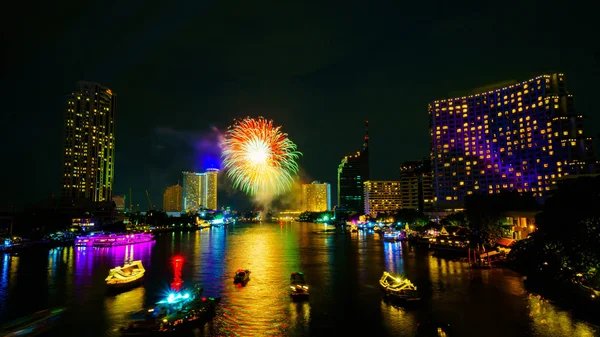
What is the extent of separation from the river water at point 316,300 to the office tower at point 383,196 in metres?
131

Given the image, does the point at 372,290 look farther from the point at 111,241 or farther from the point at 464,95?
the point at 464,95

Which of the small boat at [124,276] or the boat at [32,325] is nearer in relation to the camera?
the boat at [32,325]

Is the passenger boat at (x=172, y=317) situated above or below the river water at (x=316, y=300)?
above

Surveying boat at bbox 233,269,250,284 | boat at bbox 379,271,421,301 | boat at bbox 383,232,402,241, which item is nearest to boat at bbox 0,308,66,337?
boat at bbox 233,269,250,284

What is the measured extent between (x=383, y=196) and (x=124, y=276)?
153m

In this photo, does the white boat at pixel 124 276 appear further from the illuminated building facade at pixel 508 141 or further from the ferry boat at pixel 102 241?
the illuminated building facade at pixel 508 141

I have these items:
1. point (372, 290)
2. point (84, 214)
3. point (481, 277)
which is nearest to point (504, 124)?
point (481, 277)

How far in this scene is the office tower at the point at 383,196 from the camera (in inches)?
6786

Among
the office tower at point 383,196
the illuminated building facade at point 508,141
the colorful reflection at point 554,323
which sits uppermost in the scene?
the illuminated building facade at point 508,141

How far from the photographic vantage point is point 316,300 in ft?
80.8

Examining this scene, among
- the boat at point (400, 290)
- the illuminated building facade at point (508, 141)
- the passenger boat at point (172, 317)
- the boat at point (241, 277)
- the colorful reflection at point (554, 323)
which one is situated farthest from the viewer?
the illuminated building facade at point (508, 141)

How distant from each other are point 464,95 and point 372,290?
282 ft

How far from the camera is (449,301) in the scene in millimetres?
23672

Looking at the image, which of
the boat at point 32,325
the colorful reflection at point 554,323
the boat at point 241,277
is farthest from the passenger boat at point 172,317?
the colorful reflection at point 554,323
